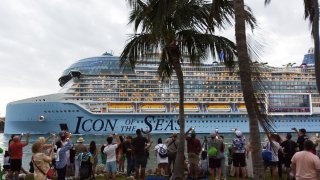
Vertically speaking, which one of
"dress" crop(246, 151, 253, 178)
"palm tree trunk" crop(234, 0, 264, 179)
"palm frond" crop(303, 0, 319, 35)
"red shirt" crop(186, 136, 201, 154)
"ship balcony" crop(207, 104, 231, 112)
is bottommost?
"dress" crop(246, 151, 253, 178)

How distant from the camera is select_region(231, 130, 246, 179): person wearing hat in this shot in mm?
10148

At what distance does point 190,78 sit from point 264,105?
55908 mm

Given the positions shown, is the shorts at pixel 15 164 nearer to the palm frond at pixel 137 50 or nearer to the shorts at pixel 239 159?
the palm frond at pixel 137 50

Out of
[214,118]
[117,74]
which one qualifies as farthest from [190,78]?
[117,74]

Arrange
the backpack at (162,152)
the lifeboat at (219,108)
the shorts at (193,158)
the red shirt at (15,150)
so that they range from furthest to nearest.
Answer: the lifeboat at (219,108) < the backpack at (162,152) < the shorts at (193,158) < the red shirt at (15,150)

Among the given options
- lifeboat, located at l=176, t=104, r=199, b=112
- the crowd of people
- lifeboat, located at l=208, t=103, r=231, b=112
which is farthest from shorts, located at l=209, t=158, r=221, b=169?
lifeboat, located at l=208, t=103, r=231, b=112

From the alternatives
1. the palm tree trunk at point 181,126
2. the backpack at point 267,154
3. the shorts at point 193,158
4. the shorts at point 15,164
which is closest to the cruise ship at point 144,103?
the backpack at point 267,154

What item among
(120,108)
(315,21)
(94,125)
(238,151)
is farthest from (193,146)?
(120,108)

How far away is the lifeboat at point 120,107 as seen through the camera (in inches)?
2191

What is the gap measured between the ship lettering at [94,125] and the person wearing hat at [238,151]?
44.5m

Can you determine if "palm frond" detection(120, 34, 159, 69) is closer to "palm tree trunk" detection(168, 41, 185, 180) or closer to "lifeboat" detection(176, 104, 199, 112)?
"palm tree trunk" detection(168, 41, 185, 180)

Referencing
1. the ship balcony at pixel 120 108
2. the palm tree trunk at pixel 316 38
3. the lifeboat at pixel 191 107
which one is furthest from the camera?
the lifeboat at pixel 191 107

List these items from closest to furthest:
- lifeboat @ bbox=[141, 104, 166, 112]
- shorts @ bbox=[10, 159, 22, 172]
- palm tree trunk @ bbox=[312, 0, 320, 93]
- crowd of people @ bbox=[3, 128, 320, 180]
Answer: palm tree trunk @ bbox=[312, 0, 320, 93], crowd of people @ bbox=[3, 128, 320, 180], shorts @ bbox=[10, 159, 22, 172], lifeboat @ bbox=[141, 104, 166, 112]

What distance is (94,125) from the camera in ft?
177
